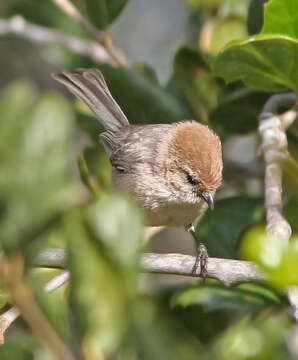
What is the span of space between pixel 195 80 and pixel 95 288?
8.55ft

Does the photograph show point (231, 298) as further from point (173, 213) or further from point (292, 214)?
point (173, 213)

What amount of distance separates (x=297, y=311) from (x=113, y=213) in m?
1.02

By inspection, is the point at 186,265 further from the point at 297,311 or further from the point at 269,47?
the point at 269,47

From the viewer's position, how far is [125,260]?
1.10m

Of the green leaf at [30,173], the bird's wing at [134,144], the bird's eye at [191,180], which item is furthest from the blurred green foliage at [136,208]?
the bird's wing at [134,144]

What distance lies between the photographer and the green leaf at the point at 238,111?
3.38 meters

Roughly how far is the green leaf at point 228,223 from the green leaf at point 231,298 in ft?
1.33

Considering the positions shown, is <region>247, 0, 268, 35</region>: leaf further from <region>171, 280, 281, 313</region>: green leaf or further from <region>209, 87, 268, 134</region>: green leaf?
<region>171, 280, 281, 313</region>: green leaf

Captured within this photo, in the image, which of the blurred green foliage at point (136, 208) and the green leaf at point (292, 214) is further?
the green leaf at point (292, 214)

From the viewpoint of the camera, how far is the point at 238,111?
3465mm

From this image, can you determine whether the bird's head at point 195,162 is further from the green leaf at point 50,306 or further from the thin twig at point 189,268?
the green leaf at point 50,306

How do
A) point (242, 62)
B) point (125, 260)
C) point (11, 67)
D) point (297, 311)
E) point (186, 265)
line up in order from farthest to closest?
point (11, 67), point (242, 62), point (186, 265), point (297, 311), point (125, 260)

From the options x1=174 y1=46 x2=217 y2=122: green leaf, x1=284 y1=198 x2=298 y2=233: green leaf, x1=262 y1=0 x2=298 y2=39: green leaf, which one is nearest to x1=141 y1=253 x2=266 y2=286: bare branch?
x1=284 y1=198 x2=298 y2=233: green leaf

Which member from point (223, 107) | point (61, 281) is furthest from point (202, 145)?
point (61, 281)
